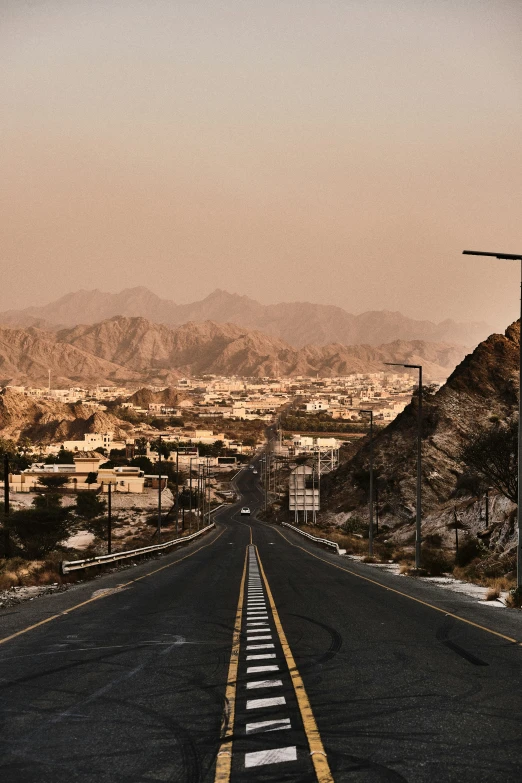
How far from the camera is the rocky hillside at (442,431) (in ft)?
334

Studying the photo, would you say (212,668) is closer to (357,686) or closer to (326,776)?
(357,686)

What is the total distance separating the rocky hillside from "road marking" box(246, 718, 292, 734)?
86056 mm

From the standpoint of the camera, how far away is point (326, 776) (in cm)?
745

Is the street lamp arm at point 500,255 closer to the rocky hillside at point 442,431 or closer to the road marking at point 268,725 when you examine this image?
the road marking at point 268,725

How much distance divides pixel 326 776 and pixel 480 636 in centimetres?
1055

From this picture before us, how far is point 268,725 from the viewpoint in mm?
9367

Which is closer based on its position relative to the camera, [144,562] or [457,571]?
[457,571]

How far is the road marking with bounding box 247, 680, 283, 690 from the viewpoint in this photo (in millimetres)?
11577

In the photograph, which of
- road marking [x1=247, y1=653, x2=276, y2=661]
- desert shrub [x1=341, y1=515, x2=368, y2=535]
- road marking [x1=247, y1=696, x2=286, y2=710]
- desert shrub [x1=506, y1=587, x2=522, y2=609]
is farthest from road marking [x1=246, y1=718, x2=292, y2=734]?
desert shrub [x1=341, y1=515, x2=368, y2=535]

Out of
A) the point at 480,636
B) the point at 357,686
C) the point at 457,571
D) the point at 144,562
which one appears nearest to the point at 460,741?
the point at 357,686

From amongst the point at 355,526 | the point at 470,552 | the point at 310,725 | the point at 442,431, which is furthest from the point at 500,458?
the point at 442,431

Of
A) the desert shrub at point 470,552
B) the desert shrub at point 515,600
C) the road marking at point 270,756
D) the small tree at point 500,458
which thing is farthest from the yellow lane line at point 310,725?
the small tree at point 500,458

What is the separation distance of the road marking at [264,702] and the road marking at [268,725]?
693 mm

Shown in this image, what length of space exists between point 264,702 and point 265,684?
3.98 ft
